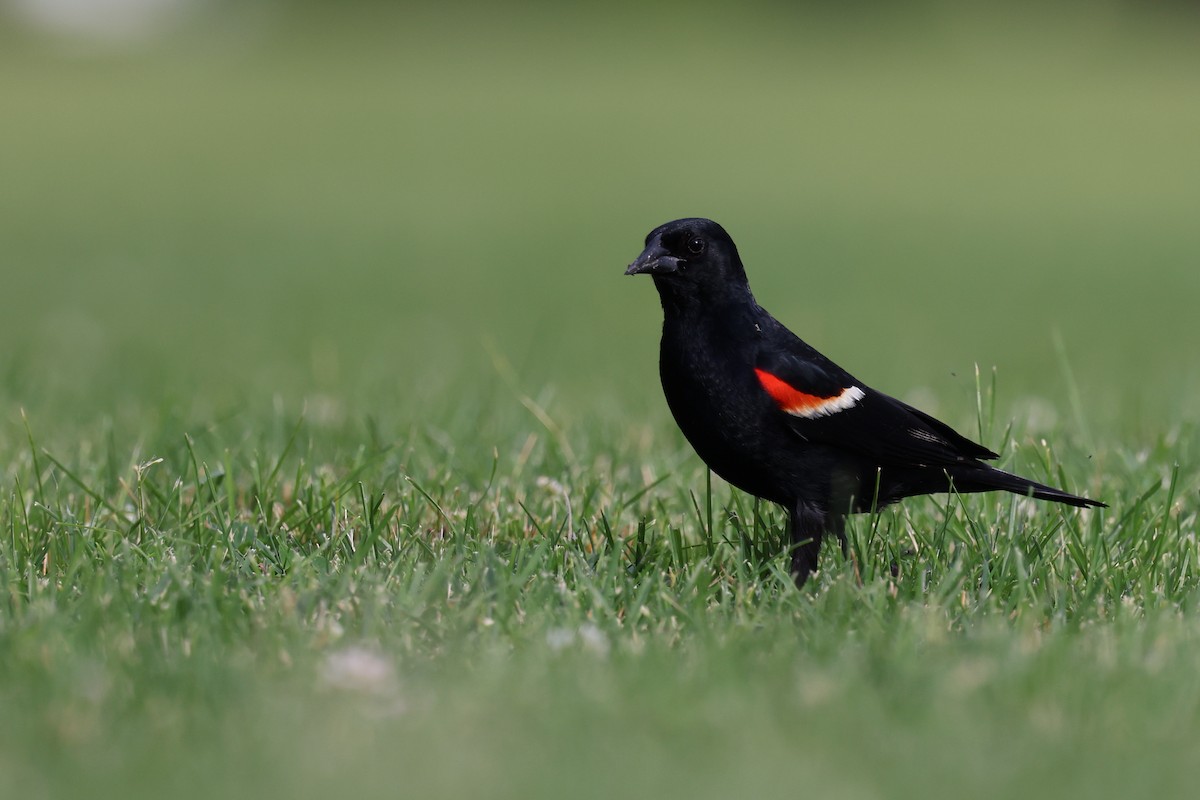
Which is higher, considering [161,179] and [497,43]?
[497,43]

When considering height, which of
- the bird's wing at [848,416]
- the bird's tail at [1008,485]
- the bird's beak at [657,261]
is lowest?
the bird's tail at [1008,485]

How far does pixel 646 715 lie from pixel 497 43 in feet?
136

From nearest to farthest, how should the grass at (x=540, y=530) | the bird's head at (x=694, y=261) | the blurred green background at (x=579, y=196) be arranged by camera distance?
the grass at (x=540, y=530)
the bird's head at (x=694, y=261)
the blurred green background at (x=579, y=196)

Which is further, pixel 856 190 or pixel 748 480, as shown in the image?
pixel 856 190

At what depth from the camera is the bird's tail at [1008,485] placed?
12.6ft

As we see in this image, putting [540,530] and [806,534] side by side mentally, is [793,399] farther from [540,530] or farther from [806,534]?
[540,530]

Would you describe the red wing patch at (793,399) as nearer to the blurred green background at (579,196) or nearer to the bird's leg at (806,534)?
the bird's leg at (806,534)

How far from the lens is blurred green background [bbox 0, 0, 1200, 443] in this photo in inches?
362

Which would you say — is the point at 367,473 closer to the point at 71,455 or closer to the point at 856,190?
the point at 71,455

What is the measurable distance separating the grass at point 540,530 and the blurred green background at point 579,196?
4.3 inches

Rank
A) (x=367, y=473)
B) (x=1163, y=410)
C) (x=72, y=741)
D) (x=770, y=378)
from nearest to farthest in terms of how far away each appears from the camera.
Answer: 1. (x=72, y=741)
2. (x=770, y=378)
3. (x=367, y=473)
4. (x=1163, y=410)

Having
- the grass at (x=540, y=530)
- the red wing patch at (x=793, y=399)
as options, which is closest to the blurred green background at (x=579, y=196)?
the grass at (x=540, y=530)

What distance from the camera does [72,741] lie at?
258 centimetres

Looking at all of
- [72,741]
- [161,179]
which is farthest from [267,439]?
[161,179]
